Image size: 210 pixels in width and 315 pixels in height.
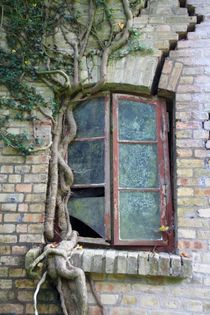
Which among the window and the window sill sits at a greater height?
the window

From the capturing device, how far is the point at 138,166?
3.52m

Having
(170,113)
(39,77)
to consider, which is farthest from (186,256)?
(39,77)

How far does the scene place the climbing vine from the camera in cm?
348

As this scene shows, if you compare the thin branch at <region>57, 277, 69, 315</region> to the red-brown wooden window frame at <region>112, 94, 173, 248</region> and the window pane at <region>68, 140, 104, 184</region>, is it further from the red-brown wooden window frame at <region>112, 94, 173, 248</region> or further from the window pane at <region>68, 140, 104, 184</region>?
the window pane at <region>68, 140, 104, 184</region>

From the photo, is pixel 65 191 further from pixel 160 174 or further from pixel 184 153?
pixel 184 153

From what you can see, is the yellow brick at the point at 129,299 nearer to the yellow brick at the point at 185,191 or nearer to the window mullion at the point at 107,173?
the window mullion at the point at 107,173

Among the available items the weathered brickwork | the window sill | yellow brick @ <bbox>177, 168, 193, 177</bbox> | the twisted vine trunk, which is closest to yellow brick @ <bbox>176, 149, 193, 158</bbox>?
the weathered brickwork

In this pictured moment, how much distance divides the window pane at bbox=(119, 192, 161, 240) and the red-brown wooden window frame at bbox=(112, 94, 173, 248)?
41mm

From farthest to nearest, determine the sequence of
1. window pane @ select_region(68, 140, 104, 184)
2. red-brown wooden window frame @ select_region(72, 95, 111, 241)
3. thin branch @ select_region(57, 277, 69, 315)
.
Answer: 1. window pane @ select_region(68, 140, 104, 184)
2. red-brown wooden window frame @ select_region(72, 95, 111, 241)
3. thin branch @ select_region(57, 277, 69, 315)

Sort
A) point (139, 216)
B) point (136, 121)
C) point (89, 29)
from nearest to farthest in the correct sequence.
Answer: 1. point (139, 216)
2. point (136, 121)
3. point (89, 29)

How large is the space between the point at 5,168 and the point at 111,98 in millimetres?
1215

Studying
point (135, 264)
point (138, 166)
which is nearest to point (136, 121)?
point (138, 166)

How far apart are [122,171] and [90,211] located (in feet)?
1.55

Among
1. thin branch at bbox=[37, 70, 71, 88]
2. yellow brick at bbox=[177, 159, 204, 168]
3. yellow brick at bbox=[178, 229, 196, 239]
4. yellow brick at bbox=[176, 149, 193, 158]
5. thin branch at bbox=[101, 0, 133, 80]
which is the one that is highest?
thin branch at bbox=[101, 0, 133, 80]
